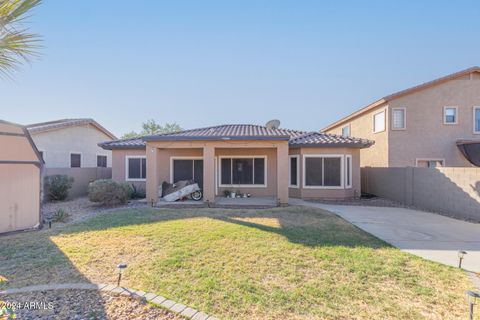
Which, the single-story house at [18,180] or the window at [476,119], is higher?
the window at [476,119]

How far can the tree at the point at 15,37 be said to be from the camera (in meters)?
2.02

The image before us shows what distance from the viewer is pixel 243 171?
14680 mm

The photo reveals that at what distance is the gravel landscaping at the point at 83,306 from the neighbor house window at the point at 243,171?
11.1 meters

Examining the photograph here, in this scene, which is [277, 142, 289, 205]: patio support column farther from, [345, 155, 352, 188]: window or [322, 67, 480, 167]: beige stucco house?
[322, 67, 480, 167]: beige stucco house

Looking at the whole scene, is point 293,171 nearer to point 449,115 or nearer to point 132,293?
point 449,115

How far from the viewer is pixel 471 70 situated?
15672 mm

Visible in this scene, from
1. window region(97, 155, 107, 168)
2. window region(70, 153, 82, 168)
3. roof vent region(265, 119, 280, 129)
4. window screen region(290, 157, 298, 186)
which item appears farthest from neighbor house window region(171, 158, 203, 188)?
window region(97, 155, 107, 168)

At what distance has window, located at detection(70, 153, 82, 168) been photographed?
18.0 m

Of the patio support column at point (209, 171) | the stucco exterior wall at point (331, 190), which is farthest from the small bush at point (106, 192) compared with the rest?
the stucco exterior wall at point (331, 190)

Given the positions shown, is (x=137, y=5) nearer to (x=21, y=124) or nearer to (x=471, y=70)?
(x=21, y=124)

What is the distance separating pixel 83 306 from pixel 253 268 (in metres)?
2.88

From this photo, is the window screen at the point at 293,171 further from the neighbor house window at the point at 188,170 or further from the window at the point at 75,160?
the window at the point at 75,160

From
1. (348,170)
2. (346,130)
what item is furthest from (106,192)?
(346,130)

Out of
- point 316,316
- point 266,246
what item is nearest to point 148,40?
point 266,246
